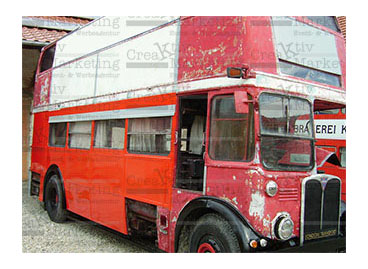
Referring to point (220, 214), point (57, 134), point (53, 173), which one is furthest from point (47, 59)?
point (220, 214)

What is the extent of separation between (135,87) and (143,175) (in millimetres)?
1179

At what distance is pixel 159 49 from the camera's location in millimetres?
4590

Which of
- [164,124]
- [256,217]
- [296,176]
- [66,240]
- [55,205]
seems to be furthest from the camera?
[55,205]

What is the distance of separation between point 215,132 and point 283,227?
1.12 m

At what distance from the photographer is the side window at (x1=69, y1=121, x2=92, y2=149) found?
19.6 feet

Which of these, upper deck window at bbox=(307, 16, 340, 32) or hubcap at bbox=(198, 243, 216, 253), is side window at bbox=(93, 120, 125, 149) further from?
upper deck window at bbox=(307, 16, 340, 32)

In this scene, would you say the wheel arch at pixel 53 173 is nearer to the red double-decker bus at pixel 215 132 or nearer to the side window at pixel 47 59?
the red double-decker bus at pixel 215 132

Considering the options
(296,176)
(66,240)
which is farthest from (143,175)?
(66,240)

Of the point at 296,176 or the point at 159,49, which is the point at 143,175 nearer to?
the point at 159,49

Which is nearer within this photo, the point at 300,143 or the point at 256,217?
the point at 256,217

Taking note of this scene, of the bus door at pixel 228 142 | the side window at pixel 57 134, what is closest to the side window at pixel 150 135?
the bus door at pixel 228 142

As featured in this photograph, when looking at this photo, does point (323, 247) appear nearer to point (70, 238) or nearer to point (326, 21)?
point (326, 21)

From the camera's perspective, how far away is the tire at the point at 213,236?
3420 millimetres

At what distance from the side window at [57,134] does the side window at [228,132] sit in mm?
3876
